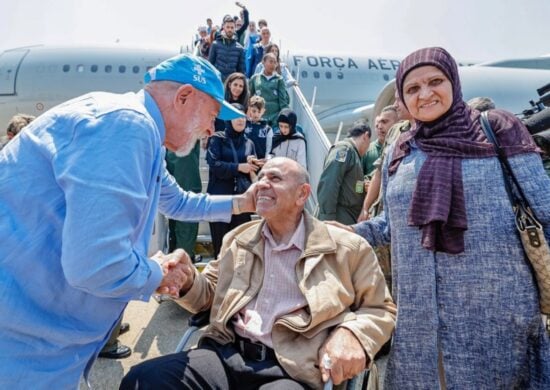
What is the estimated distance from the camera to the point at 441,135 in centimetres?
175

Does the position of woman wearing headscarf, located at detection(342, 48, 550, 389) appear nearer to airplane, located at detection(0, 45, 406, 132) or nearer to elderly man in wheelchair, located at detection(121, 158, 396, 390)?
elderly man in wheelchair, located at detection(121, 158, 396, 390)

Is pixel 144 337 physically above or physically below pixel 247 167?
below

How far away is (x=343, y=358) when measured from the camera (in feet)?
5.09

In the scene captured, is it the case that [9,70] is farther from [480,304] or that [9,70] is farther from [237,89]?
[480,304]

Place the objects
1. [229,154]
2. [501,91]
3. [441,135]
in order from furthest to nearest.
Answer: [501,91]
[229,154]
[441,135]

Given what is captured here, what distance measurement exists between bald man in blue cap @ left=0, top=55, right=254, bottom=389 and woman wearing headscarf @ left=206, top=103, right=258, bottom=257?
2.62 meters

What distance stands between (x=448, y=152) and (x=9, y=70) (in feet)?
47.4

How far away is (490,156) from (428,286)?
24.0 inches

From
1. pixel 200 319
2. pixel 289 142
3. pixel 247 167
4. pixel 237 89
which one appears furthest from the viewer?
pixel 237 89

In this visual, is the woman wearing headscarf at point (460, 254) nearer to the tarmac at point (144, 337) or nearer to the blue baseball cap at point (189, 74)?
the blue baseball cap at point (189, 74)

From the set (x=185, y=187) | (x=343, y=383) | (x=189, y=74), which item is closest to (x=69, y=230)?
(x=189, y=74)

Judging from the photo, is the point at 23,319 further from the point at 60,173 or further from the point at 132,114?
the point at 132,114

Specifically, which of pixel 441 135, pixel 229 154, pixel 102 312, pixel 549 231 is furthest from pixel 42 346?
pixel 229 154

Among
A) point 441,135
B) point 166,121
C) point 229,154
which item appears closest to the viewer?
point 166,121
